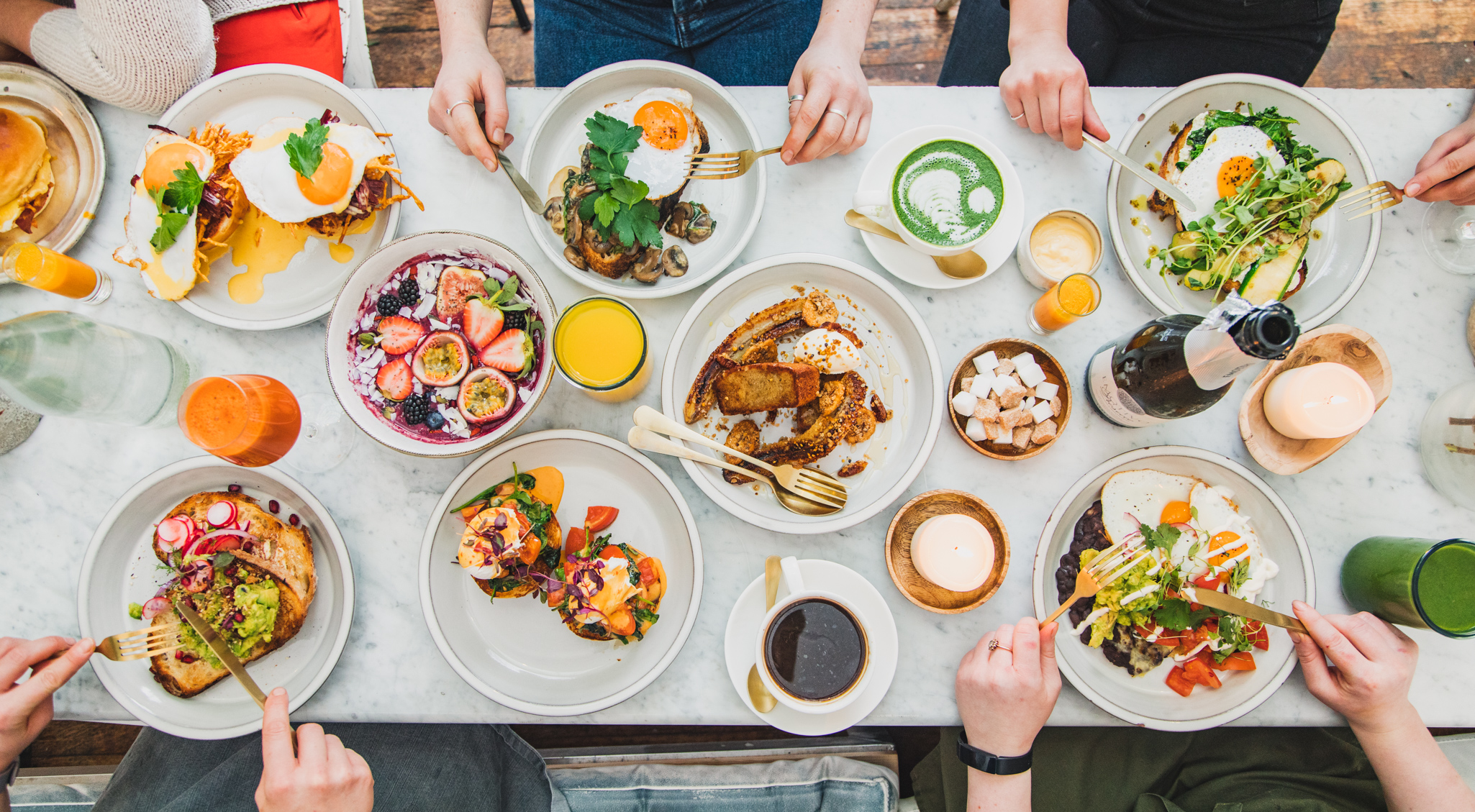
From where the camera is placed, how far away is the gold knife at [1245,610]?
1457mm

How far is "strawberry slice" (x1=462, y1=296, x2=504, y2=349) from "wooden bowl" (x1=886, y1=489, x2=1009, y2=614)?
3.65ft

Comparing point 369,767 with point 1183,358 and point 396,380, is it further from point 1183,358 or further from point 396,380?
point 1183,358

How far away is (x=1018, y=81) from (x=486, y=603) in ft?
6.56

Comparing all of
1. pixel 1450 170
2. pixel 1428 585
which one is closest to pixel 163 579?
pixel 1428 585

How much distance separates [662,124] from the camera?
1714mm

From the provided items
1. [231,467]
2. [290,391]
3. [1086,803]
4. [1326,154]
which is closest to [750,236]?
[290,391]

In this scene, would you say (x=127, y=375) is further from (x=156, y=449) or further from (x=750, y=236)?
(x=750, y=236)

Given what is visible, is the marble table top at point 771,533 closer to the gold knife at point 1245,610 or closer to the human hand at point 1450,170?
the human hand at point 1450,170

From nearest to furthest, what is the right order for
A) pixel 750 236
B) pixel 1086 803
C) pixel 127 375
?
pixel 127 375 < pixel 750 236 < pixel 1086 803

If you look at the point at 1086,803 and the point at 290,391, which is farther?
the point at 1086,803

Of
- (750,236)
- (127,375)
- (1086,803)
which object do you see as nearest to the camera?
(127,375)

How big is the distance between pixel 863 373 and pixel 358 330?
129cm

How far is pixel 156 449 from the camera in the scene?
1743 mm

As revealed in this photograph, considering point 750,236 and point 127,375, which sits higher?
point 750,236
